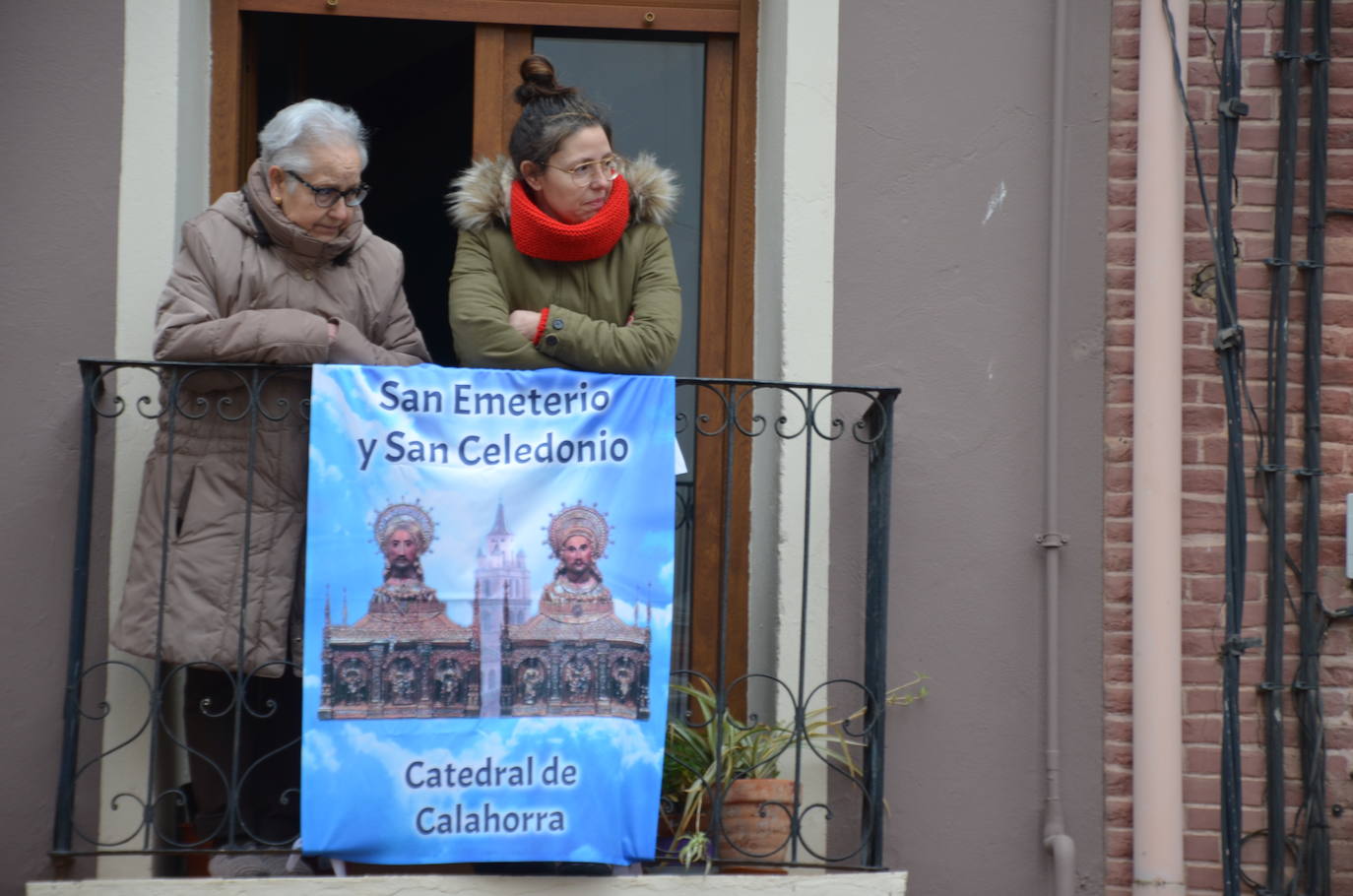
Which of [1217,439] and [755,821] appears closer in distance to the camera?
[755,821]

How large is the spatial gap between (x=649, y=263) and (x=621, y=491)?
0.67 m

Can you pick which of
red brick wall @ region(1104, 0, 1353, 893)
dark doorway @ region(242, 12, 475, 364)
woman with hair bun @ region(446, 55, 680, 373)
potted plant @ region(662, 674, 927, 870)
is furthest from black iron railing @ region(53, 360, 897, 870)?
dark doorway @ region(242, 12, 475, 364)

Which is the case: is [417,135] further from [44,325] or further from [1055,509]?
[1055,509]

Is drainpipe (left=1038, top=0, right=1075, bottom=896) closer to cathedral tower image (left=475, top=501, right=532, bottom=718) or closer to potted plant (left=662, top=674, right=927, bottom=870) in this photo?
potted plant (left=662, top=674, right=927, bottom=870)

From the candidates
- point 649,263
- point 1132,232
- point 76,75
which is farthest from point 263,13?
point 1132,232

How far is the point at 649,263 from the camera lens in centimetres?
470

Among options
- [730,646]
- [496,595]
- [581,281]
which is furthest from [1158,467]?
[496,595]

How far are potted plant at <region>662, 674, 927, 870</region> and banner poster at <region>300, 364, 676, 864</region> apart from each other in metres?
0.19

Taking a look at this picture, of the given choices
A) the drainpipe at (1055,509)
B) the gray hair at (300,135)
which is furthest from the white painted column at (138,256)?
the drainpipe at (1055,509)

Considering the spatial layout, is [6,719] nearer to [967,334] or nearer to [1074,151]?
[967,334]

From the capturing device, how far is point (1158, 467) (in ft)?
15.6

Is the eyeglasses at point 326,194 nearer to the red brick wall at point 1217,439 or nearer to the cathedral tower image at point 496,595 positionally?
the cathedral tower image at point 496,595

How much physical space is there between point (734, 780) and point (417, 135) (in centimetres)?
303

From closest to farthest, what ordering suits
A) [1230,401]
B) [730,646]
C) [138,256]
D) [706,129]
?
[1230,401] → [138,256] → [730,646] → [706,129]
